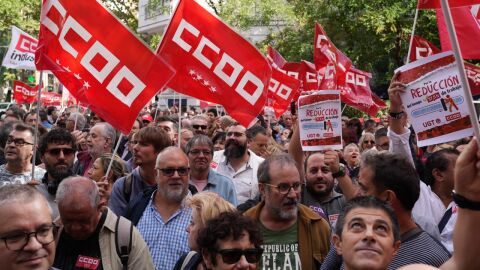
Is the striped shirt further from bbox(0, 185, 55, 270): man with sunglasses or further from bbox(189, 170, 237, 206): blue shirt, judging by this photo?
bbox(189, 170, 237, 206): blue shirt

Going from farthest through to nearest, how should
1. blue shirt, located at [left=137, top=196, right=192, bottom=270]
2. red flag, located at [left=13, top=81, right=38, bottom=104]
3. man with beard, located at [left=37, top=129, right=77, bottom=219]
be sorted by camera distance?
1. red flag, located at [left=13, top=81, right=38, bottom=104]
2. man with beard, located at [left=37, top=129, right=77, bottom=219]
3. blue shirt, located at [left=137, top=196, right=192, bottom=270]

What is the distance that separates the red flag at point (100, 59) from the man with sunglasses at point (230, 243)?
2.29 meters

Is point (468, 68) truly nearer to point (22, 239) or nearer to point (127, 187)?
point (127, 187)

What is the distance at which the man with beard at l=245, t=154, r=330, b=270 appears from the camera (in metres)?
4.81

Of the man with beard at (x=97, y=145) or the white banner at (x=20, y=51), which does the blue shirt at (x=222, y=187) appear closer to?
the man with beard at (x=97, y=145)

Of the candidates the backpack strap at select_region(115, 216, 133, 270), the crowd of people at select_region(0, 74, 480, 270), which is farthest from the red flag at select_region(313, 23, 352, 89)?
the backpack strap at select_region(115, 216, 133, 270)

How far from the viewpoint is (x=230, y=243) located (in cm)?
393

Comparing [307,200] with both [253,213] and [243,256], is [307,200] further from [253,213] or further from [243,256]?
[243,256]

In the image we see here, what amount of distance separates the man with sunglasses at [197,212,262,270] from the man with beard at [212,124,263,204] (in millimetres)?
3711

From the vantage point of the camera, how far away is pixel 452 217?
521cm

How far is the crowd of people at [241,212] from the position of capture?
333cm

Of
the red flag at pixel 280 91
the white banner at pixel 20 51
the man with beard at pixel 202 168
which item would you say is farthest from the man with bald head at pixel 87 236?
the white banner at pixel 20 51

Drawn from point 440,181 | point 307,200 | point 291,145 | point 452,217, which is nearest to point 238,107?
point 291,145

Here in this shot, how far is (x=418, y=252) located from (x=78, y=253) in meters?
1.96
